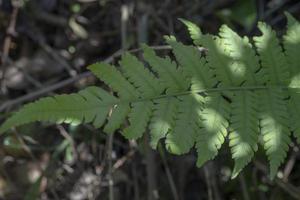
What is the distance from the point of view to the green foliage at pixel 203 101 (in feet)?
5.12

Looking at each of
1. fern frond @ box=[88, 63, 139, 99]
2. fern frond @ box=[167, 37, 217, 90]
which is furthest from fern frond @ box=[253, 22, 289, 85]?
fern frond @ box=[88, 63, 139, 99]

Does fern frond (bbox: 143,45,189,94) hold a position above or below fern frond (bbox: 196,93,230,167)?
above

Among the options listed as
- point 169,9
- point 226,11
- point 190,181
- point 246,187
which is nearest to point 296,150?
point 246,187

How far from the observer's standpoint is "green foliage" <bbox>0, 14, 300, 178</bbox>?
5.12ft

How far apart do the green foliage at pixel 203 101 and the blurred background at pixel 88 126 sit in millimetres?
739

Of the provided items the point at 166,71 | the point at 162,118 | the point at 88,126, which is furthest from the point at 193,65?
the point at 88,126

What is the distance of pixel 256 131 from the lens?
1.61 m

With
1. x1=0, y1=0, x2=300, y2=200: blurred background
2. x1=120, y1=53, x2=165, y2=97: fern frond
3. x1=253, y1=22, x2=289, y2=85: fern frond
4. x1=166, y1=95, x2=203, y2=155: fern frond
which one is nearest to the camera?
x1=166, y1=95, x2=203, y2=155: fern frond

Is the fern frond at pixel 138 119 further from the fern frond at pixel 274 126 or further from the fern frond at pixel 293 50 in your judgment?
the fern frond at pixel 293 50

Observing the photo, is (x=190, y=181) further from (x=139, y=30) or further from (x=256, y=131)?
(x=256, y=131)

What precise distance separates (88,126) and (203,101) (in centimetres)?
120

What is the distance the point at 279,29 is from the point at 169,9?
0.67 m

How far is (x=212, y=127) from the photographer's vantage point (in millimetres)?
1575

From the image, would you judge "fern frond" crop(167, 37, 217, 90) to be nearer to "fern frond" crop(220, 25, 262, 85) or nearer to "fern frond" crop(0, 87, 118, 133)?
"fern frond" crop(220, 25, 262, 85)
